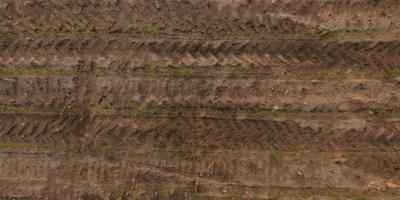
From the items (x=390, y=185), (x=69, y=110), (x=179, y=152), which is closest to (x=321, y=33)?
(x=390, y=185)

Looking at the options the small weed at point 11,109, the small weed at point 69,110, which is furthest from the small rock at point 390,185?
the small weed at point 11,109

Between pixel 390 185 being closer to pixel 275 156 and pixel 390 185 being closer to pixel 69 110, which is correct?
pixel 275 156

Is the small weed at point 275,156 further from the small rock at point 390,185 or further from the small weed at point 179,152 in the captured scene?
the small rock at point 390,185

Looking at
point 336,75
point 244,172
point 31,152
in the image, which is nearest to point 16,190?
point 31,152

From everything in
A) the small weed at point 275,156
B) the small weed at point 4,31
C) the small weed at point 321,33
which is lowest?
the small weed at point 275,156

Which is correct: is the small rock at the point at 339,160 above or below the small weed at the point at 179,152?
above

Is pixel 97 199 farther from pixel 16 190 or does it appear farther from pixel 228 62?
pixel 228 62

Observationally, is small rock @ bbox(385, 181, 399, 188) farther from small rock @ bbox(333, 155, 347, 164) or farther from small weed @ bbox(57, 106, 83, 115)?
small weed @ bbox(57, 106, 83, 115)

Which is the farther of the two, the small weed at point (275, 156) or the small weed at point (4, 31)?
the small weed at point (4, 31)
